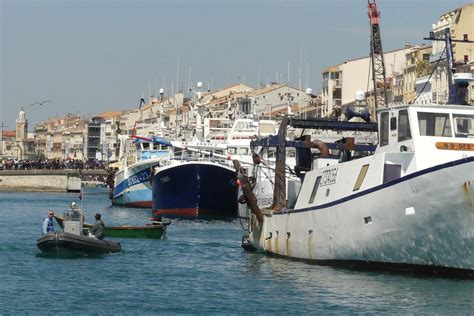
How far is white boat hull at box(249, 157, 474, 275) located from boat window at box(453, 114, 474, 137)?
10.0 feet

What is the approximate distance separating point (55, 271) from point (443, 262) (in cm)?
1556

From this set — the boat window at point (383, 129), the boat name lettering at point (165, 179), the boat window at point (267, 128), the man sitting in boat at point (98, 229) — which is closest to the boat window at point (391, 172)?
the boat window at point (383, 129)

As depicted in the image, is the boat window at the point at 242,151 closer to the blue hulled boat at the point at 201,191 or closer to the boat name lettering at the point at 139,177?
the blue hulled boat at the point at 201,191

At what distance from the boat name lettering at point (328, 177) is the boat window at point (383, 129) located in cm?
240

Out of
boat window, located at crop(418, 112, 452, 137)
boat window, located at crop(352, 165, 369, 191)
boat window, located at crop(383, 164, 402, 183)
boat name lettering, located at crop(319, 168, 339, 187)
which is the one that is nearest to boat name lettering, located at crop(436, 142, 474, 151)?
boat window, located at crop(418, 112, 452, 137)

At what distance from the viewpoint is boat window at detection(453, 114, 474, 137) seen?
45.0 m

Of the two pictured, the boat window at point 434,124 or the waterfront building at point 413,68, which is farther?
the waterfront building at point 413,68

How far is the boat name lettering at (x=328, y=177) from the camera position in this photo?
49.4m

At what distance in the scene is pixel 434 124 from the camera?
45.2 meters

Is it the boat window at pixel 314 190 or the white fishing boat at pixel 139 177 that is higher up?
the white fishing boat at pixel 139 177

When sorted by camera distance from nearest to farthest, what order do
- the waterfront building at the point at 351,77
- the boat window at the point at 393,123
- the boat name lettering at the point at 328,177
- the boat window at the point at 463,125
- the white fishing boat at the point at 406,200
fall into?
the white fishing boat at the point at 406,200, the boat window at the point at 463,125, the boat window at the point at 393,123, the boat name lettering at the point at 328,177, the waterfront building at the point at 351,77

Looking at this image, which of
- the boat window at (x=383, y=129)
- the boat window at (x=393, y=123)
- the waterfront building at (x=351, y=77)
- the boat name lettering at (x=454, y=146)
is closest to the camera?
the boat name lettering at (x=454, y=146)

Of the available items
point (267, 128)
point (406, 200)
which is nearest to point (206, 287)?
point (406, 200)

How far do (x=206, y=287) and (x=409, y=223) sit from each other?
24.7 ft
